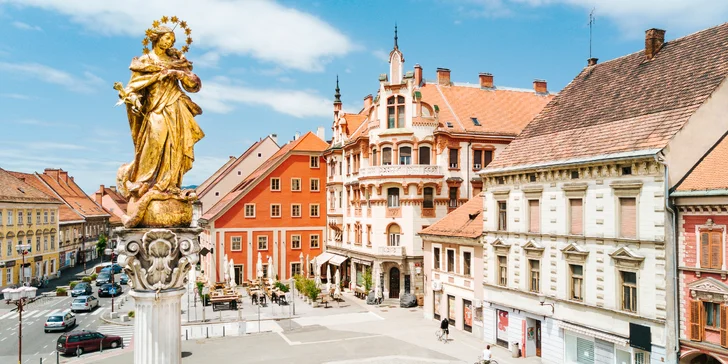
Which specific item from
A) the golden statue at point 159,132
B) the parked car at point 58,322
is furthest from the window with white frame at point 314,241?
the golden statue at point 159,132

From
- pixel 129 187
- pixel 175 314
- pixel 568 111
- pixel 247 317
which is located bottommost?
pixel 247 317

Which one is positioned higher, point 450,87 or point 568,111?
point 450,87

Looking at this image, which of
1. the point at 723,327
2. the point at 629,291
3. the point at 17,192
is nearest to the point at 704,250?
the point at 723,327

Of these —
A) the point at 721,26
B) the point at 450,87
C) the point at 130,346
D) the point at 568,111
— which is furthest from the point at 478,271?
the point at 450,87

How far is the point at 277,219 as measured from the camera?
58094 mm

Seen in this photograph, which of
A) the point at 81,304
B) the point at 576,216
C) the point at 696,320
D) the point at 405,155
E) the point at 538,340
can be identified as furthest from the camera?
the point at 405,155

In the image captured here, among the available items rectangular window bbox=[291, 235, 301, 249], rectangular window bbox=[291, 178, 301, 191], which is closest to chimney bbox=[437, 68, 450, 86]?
rectangular window bbox=[291, 178, 301, 191]

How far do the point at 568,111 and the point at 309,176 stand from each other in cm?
3448

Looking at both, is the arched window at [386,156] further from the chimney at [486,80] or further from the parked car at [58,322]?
the parked car at [58,322]

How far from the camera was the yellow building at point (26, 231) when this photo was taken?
183 ft

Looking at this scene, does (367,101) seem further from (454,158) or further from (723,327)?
(723,327)

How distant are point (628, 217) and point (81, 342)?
27.0 meters

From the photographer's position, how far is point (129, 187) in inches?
330

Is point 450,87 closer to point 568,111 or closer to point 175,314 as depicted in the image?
point 568,111
